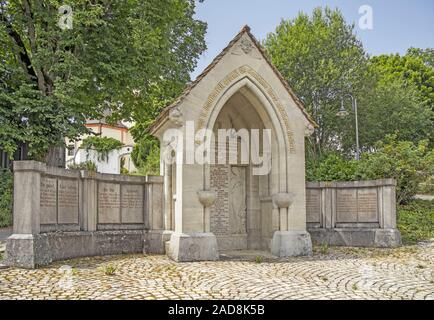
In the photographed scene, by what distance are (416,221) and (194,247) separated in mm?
11882

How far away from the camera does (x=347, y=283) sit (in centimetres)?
766

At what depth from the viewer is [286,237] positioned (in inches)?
459

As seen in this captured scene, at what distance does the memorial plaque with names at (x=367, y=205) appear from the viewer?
13.9 meters

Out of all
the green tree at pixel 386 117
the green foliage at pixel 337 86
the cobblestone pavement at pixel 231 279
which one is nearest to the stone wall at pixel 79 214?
the cobblestone pavement at pixel 231 279

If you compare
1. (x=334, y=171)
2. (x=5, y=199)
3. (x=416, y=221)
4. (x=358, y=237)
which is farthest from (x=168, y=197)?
(x=416, y=221)

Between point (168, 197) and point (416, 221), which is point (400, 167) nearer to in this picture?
point (416, 221)

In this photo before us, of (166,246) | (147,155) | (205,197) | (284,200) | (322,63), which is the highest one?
(322,63)

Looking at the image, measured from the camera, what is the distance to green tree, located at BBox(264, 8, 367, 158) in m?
29.2

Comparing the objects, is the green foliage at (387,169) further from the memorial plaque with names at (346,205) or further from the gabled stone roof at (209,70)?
the gabled stone roof at (209,70)

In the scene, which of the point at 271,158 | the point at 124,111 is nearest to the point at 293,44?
the point at 124,111

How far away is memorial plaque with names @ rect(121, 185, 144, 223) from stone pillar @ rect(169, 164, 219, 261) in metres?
1.95

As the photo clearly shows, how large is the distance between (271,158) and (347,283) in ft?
17.6
